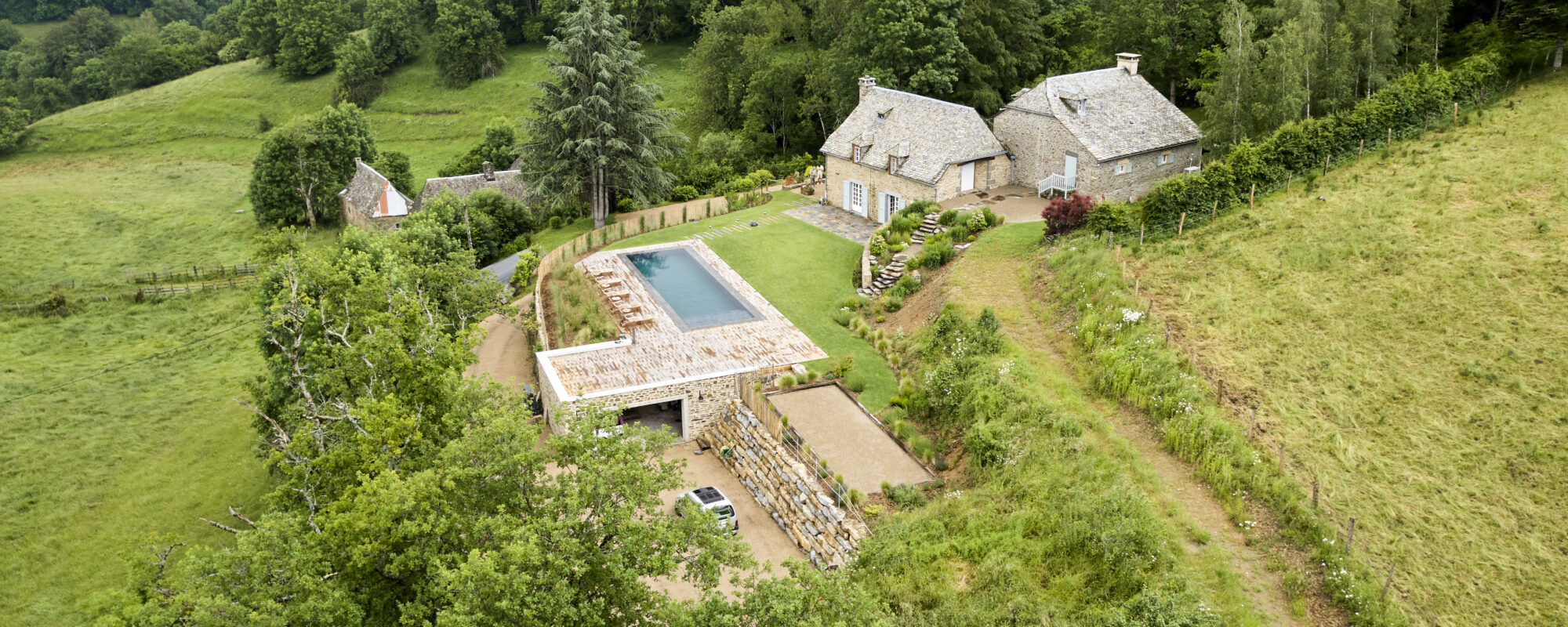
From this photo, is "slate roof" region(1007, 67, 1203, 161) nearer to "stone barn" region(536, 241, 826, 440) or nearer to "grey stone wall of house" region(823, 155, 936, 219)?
"grey stone wall of house" region(823, 155, 936, 219)

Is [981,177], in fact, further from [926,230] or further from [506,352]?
[506,352]

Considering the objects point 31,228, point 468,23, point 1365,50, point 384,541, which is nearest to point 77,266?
point 31,228

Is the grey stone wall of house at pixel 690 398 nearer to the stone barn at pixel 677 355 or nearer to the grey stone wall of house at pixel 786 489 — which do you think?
the stone barn at pixel 677 355

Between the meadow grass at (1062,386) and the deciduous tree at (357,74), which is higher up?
the deciduous tree at (357,74)

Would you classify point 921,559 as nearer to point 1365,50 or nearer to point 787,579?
point 787,579

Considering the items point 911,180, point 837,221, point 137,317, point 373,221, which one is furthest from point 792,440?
point 137,317

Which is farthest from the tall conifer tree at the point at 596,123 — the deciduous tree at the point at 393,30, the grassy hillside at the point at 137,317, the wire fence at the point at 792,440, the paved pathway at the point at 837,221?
the deciduous tree at the point at 393,30
